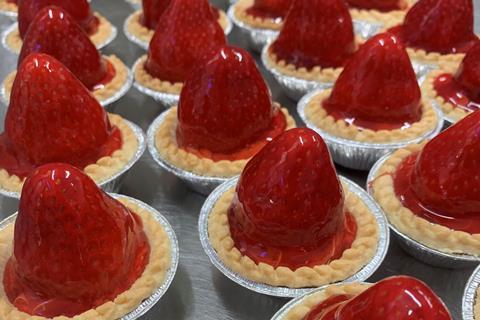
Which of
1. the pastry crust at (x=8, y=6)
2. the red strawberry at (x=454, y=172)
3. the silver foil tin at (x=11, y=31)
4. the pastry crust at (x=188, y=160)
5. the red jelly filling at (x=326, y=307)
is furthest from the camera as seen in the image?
the pastry crust at (x=8, y=6)

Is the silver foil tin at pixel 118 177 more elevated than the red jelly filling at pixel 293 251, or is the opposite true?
the red jelly filling at pixel 293 251

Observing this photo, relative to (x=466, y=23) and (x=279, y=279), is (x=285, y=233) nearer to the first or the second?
(x=279, y=279)

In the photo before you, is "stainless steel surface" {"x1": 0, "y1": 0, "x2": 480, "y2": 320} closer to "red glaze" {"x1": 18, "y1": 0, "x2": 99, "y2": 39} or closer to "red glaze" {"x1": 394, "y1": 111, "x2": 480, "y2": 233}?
"red glaze" {"x1": 394, "y1": 111, "x2": 480, "y2": 233}

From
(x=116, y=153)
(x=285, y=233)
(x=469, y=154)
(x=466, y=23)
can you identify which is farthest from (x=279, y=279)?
(x=466, y=23)

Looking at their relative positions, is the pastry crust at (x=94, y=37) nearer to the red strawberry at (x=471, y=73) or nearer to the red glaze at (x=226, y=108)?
the red glaze at (x=226, y=108)

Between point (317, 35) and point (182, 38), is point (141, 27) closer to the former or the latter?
point (182, 38)

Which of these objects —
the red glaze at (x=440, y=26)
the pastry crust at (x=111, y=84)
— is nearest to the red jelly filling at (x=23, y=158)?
the pastry crust at (x=111, y=84)

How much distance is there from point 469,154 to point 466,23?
0.92 meters

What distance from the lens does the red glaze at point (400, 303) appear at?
891 millimetres

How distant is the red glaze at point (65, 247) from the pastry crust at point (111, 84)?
0.80 metres

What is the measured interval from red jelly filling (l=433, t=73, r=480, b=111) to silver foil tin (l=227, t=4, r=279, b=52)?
2.35 ft

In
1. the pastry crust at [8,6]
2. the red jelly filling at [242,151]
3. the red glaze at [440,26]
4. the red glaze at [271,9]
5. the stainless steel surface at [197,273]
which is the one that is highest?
the red glaze at [440,26]

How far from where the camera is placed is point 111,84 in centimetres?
208

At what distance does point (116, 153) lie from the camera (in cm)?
171
